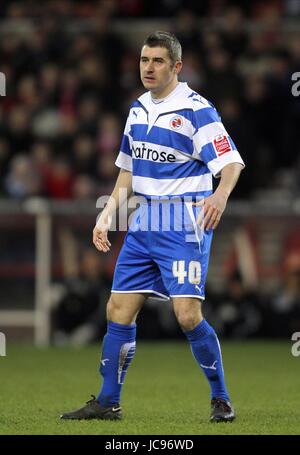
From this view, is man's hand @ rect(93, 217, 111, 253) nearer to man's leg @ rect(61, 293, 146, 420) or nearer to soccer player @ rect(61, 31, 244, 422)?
soccer player @ rect(61, 31, 244, 422)

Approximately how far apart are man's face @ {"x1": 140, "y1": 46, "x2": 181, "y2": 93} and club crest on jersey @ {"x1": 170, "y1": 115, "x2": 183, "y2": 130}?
8.4 inches

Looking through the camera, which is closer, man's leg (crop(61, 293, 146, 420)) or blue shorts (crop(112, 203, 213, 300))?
blue shorts (crop(112, 203, 213, 300))

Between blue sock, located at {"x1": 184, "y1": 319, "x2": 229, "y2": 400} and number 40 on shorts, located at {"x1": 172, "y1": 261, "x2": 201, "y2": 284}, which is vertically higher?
number 40 on shorts, located at {"x1": 172, "y1": 261, "x2": 201, "y2": 284}

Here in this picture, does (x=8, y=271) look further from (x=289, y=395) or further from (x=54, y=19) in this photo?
(x=289, y=395)

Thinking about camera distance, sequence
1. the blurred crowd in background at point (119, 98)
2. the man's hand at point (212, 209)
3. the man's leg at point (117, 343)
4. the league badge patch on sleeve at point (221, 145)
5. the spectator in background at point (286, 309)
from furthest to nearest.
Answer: the blurred crowd in background at point (119, 98)
the spectator in background at point (286, 309)
the man's leg at point (117, 343)
the league badge patch on sleeve at point (221, 145)
the man's hand at point (212, 209)

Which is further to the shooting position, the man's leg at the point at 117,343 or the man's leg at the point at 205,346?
the man's leg at the point at 117,343

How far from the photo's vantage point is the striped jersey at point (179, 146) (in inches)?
270

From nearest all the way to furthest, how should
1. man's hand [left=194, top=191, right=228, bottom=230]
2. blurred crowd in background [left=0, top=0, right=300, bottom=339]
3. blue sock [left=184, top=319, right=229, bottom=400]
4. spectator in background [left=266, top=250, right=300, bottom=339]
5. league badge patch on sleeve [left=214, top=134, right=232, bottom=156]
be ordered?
man's hand [left=194, top=191, right=228, bottom=230] → league badge patch on sleeve [left=214, top=134, right=232, bottom=156] → blue sock [left=184, top=319, right=229, bottom=400] → spectator in background [left=266, top=250, right=300, bottom=339] → blurred crowd in background [left=0, top=0, right=300, bottom=339]

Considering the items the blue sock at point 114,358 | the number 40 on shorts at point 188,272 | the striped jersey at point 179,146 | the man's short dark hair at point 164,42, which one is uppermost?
the man's short dark hair at point 164,42

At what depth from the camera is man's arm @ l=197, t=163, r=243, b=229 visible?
6594mm

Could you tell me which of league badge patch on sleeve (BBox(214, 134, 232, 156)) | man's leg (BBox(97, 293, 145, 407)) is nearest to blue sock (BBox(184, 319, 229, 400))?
man's leg (BBox(97, 293, 145, 407))

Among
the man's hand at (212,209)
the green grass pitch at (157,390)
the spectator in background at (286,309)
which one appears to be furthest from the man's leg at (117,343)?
the spectator in background at (286,309)

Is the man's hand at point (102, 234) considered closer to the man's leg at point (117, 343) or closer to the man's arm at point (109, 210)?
the man's arm at point (109, 210)

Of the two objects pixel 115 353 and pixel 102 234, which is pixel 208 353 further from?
pixel 102 234
